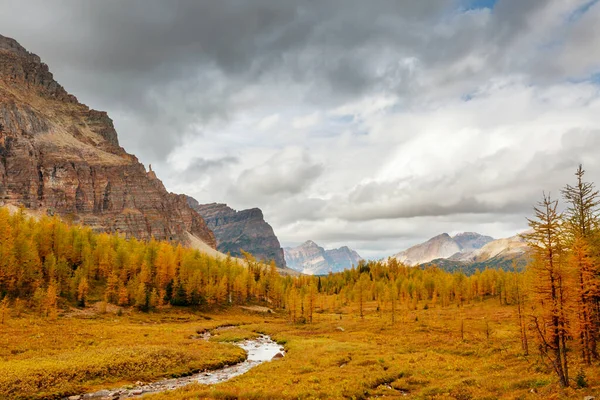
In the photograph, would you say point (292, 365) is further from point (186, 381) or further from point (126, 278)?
point (126, 278)

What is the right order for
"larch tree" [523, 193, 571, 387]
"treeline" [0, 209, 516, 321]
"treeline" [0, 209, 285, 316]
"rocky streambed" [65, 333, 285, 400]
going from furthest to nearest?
1. "treeline" [0, 209, 516, 321]
2. "treeline" [0, 209, 285, 316]
3. "rocky streambed" [65, 333, 285, 400]
4. "larch tree" [523, 193, 571, 387]

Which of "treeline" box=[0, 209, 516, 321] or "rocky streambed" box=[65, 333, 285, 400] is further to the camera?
"treeline" box=[0, 209, 516, 321]

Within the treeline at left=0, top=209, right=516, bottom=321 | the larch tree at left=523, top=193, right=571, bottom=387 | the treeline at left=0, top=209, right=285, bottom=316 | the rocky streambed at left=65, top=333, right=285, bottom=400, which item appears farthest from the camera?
the treeline at left=0, top=209, right=516, bottom=321

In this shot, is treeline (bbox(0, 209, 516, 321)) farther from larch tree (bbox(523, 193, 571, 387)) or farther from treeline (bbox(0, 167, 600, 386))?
larch tree (bbox(523, 193, 571, 387))

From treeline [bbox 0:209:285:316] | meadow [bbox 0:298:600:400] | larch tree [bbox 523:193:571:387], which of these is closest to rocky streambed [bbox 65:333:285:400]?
meadow [bbox 0:298:600:400]

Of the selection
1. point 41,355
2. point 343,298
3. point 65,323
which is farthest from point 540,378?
point 343,298

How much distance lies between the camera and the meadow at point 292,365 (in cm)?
2859

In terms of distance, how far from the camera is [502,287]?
138 meters

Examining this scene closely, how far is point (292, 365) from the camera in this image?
42.3 meters

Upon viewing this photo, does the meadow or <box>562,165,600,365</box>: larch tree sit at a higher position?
<box>562,165,600,365</box>: larch tree

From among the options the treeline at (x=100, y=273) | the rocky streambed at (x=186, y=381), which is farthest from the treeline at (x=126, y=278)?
the rocky streambed at (x=186, y=381)

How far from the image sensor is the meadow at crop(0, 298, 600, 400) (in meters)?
28.6

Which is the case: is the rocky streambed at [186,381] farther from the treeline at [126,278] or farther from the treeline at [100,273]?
the treeline at [100,273]

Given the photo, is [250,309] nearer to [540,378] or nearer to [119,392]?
[119,392]
